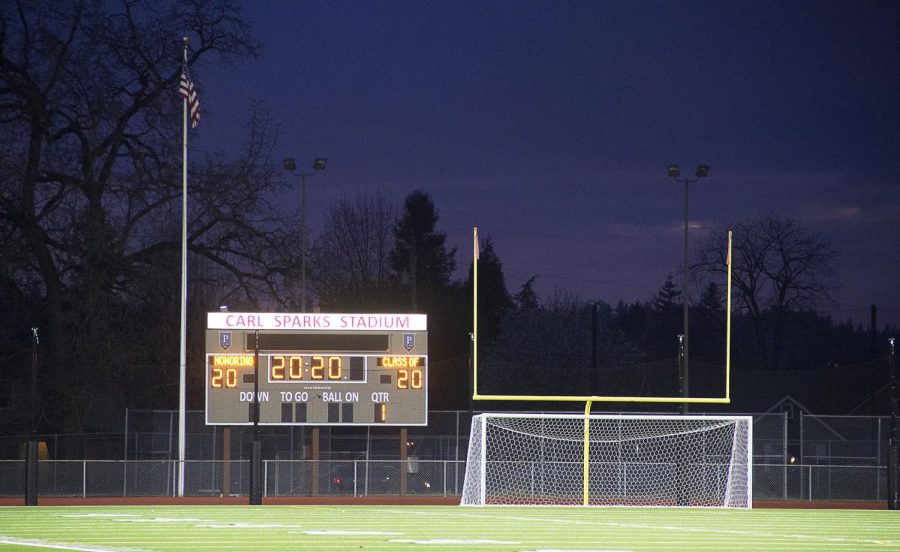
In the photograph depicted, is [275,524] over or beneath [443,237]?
beneath

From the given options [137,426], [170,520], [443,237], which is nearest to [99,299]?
[137,426]

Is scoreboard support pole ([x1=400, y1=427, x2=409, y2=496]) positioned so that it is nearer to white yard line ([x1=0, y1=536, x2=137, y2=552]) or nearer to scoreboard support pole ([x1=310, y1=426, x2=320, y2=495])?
scoreboard support pole ([x1=310, y1=426, x2=320, y2=495])

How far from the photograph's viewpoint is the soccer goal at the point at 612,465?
24.3m

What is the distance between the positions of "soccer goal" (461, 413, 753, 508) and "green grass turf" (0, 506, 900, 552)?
15.0ft

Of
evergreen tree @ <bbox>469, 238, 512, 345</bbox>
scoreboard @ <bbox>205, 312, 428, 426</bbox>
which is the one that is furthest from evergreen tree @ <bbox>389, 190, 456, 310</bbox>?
scoreboard @ <bbox>205, 312, 428, 426</bbox>

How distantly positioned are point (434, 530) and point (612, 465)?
1529 centimetres

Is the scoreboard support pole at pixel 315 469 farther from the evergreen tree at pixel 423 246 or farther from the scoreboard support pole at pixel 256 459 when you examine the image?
the evergreen tree at pixel 423 246

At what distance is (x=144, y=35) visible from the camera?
112ft

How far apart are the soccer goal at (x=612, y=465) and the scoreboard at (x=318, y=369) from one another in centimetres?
183

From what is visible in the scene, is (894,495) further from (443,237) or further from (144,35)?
(443,237)

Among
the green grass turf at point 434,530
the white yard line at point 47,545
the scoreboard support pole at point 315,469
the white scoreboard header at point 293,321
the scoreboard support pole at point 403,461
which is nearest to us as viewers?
the white yard line at point 47,545

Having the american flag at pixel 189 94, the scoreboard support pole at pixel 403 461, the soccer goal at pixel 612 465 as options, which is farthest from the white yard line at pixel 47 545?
the american flag at pixel 189 94

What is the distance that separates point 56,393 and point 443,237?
42242 millimetres

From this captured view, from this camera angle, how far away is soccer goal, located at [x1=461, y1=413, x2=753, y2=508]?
24312 millimetres
